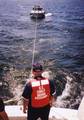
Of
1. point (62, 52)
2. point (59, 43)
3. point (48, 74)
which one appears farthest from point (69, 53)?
point (48, 74)

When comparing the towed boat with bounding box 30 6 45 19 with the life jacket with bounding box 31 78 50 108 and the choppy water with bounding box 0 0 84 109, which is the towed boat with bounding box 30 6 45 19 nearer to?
the choppy water with bounding box 0 0 84 109

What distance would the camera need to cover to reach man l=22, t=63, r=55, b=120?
208 inches

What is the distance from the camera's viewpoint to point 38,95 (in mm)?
5336

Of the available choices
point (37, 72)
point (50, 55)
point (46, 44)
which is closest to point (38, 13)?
point (46, 44)

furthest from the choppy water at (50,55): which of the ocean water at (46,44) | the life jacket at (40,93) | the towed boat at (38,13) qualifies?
the life jacket at (40,93)

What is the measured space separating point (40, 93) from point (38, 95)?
0.05 metres

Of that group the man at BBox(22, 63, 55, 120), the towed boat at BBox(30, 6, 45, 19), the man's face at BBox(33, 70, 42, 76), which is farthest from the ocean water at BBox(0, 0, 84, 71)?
the man's face at BBox(33, 70, 42, 76)

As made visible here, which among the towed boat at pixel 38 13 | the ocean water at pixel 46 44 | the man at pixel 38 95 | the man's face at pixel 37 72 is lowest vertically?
the ocean water at pixel 46 44

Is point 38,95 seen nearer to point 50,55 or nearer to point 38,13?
point 50,55

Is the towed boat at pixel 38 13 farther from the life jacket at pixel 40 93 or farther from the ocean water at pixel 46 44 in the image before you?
the life jacket at pixel 40 93

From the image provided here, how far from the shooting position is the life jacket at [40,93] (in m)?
5.29

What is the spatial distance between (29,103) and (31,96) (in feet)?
0.51

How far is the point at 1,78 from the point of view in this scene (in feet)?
59.4

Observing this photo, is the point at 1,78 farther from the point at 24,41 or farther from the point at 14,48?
the point at 24,41
